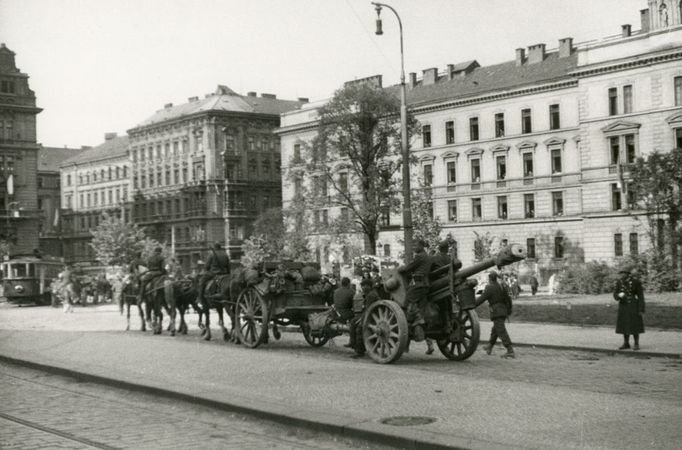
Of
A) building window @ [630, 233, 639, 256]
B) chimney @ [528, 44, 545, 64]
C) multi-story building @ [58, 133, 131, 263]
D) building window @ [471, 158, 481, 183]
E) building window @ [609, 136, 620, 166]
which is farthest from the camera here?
multi-story building @ [58, 133, 131, 263]

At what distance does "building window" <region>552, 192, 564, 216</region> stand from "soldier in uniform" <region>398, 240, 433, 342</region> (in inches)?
2274

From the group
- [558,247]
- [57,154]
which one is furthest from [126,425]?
[57,154]

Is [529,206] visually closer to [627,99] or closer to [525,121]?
[525,121]

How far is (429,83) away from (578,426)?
78.0 m

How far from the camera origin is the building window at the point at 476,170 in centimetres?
7788

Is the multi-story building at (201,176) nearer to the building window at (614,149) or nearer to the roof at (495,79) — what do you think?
the roof at (495,79)

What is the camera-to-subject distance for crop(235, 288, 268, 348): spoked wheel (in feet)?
62.4

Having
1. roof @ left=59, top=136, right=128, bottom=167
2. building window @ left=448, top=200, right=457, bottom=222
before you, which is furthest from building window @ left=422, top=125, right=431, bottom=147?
roof @ left=59, top=136, right=128, bottom=167

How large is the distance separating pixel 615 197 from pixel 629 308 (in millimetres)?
48401

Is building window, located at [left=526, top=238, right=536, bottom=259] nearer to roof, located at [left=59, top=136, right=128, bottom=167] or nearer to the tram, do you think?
the tram

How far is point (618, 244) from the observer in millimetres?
63219

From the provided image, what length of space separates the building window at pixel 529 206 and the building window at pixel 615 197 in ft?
30.9

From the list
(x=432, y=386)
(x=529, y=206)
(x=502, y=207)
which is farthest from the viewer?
(x=502, y=207)

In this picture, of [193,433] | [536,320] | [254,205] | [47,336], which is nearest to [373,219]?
[536,320]
